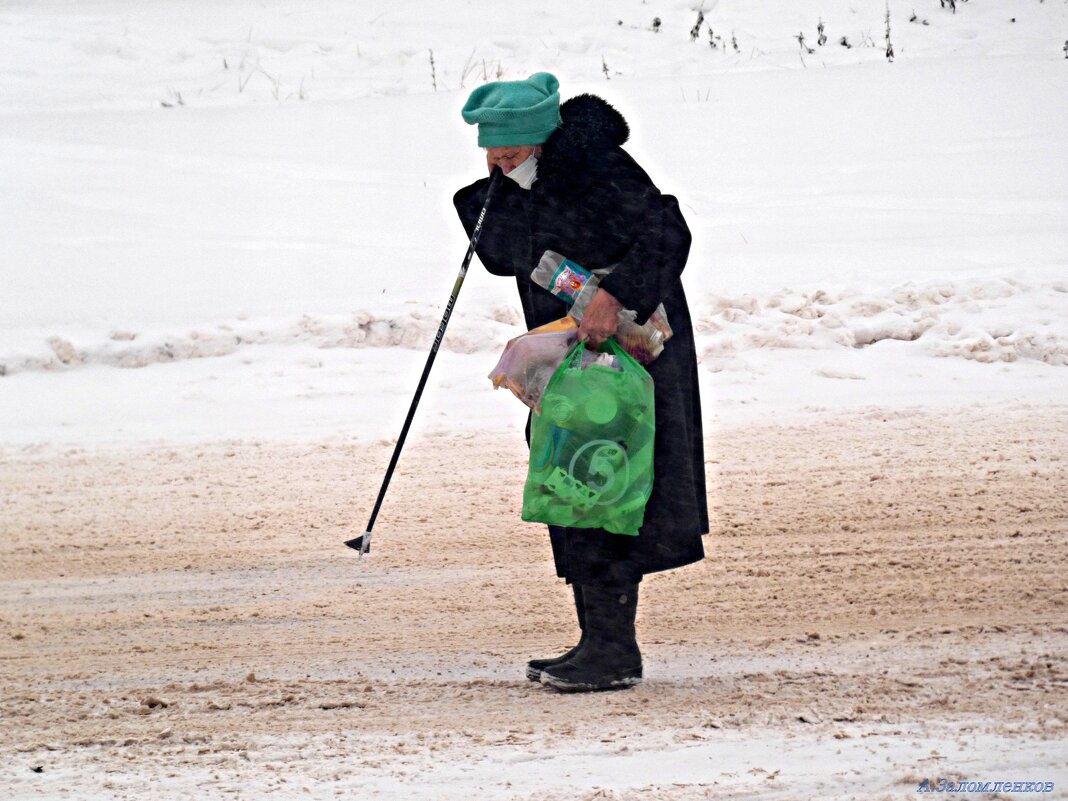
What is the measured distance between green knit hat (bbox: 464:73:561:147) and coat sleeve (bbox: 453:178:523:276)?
0.25 metres

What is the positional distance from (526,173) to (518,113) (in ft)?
0.60

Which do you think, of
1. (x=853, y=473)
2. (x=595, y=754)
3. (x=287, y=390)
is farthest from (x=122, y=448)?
(x=595, y=754)

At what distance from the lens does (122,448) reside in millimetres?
6527

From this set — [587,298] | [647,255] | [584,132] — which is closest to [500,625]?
[587,298]

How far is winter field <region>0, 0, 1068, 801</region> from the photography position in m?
3.38

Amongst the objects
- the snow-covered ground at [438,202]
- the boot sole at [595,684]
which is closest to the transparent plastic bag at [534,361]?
the boot sole at [595,684]

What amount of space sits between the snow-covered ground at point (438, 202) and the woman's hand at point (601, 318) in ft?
11.2

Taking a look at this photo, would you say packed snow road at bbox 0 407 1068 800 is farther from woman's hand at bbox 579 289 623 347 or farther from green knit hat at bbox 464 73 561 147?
green knit hat at bbox 464 73 561 147

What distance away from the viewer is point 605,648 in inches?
147

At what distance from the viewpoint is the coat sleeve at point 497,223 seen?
3.69 meters

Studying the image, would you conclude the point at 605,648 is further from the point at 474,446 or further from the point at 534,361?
the point at 474,446

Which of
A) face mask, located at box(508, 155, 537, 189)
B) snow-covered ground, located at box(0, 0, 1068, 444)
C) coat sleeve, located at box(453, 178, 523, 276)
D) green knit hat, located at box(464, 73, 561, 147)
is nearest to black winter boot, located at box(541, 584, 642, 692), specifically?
coat sleeve, located at box(453, 178, 523, 276)

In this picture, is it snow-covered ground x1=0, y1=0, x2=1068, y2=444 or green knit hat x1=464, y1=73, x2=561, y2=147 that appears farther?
snow-covered ground x1=0, y1=0, x2=1068, y2=444

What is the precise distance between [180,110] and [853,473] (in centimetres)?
1015
